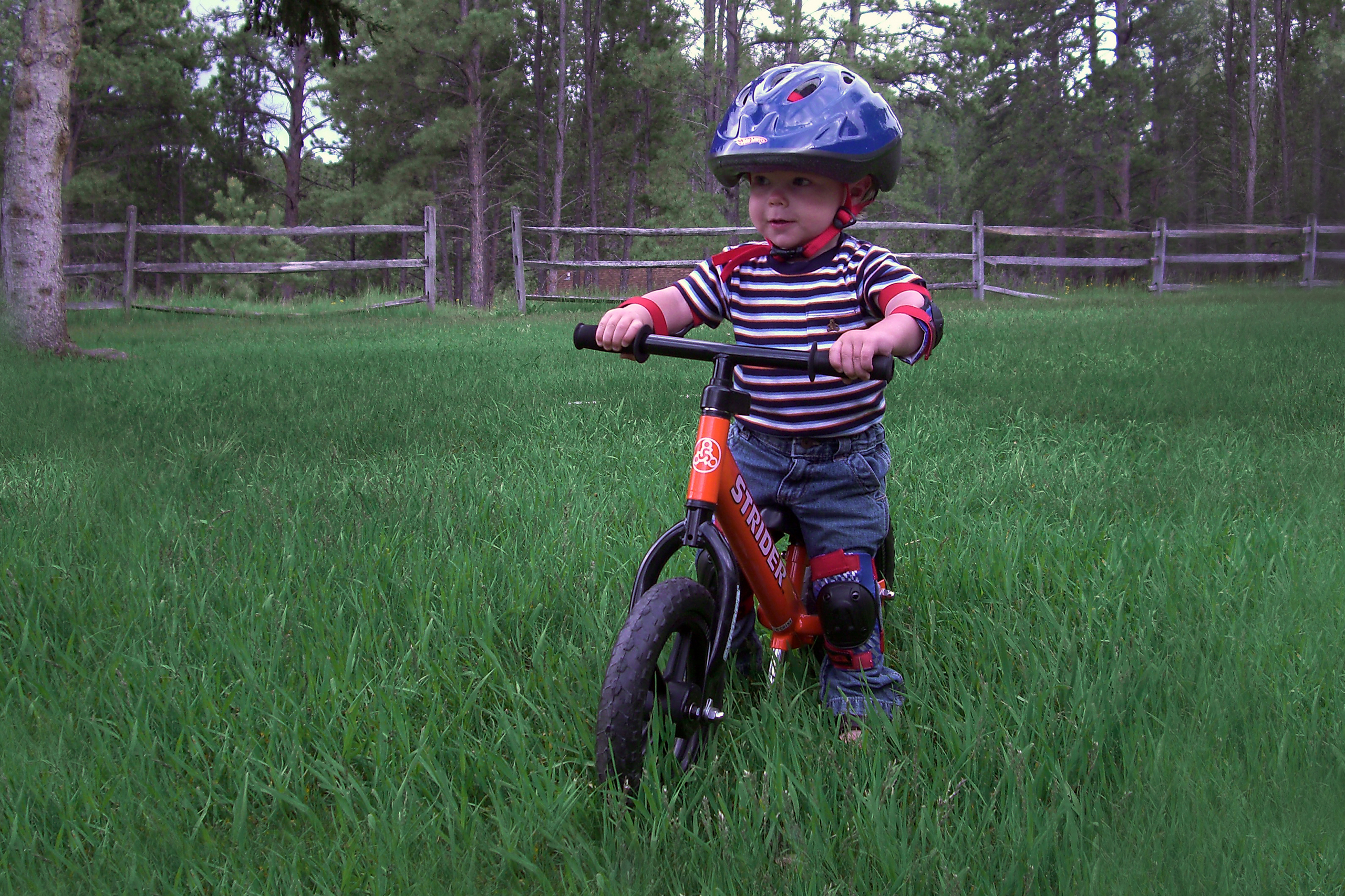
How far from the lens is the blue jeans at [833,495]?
7.66ft

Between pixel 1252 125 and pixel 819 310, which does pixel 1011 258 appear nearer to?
pixel 1252 125

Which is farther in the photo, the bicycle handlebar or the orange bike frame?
the orange bike frame

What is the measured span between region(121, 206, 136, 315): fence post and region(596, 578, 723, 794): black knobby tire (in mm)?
15032

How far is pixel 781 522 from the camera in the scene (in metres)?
2.38

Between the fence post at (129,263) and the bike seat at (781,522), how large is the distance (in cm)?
1478

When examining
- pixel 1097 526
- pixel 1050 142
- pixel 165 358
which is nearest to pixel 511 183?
pixel 1050 142

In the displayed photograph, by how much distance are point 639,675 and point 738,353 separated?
621 millimetres

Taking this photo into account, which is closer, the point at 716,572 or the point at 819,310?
the point at 716,572

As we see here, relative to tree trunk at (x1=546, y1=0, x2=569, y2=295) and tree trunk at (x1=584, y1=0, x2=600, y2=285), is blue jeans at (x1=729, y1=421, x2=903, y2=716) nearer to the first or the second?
tree trunk at (x1=546, y1=0, x2=569, y2=295)

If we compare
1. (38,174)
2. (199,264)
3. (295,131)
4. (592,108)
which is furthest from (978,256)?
(295,131)

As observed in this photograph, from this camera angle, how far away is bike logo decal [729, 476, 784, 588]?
6.84 ft

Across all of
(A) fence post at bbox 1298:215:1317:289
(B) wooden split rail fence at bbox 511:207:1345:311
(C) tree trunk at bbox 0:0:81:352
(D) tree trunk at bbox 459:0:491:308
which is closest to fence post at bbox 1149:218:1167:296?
(B) wooden split rail fence at bbox 511:207:1345:311

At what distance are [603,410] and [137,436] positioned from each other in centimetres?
248

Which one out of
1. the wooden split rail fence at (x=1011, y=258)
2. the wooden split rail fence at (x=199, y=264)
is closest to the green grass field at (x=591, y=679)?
the wooden split rail fence at (x=199, y=264)
